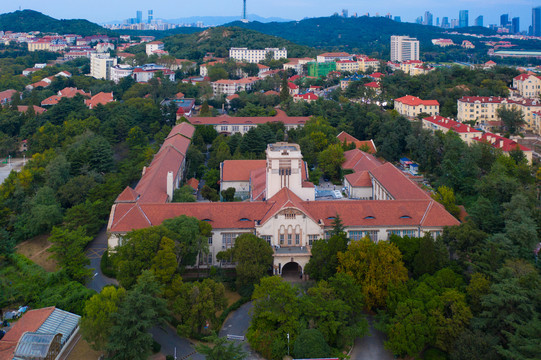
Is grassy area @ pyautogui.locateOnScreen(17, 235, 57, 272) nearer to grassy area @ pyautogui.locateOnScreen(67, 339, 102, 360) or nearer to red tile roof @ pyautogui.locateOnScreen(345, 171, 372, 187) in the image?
grassy area @ pyautogui.locateOnScreen(67, 339, 102, 360)

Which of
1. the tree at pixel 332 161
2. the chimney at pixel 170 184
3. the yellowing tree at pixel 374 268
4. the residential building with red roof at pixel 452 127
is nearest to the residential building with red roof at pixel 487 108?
the residential building with red roof at pixel 452 127

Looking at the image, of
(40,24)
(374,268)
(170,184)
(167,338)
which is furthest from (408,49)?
(167,338)

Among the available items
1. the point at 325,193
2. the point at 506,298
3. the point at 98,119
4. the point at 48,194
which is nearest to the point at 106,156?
the point at 48,194

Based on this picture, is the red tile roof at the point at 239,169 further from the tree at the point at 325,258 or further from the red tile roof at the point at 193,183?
the tree at the point at 325,258

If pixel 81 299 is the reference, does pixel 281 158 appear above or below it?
above

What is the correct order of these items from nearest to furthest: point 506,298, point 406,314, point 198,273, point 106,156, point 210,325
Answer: point 506,298 < point 406,314 < point 210,325 < point 198,273 < point 106,156

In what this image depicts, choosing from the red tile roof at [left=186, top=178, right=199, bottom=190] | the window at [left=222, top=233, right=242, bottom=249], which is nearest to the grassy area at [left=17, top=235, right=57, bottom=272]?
the window at [left=222, top=233, right=242, bottom=249]

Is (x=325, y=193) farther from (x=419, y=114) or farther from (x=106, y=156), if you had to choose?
(x=419, y=114)
